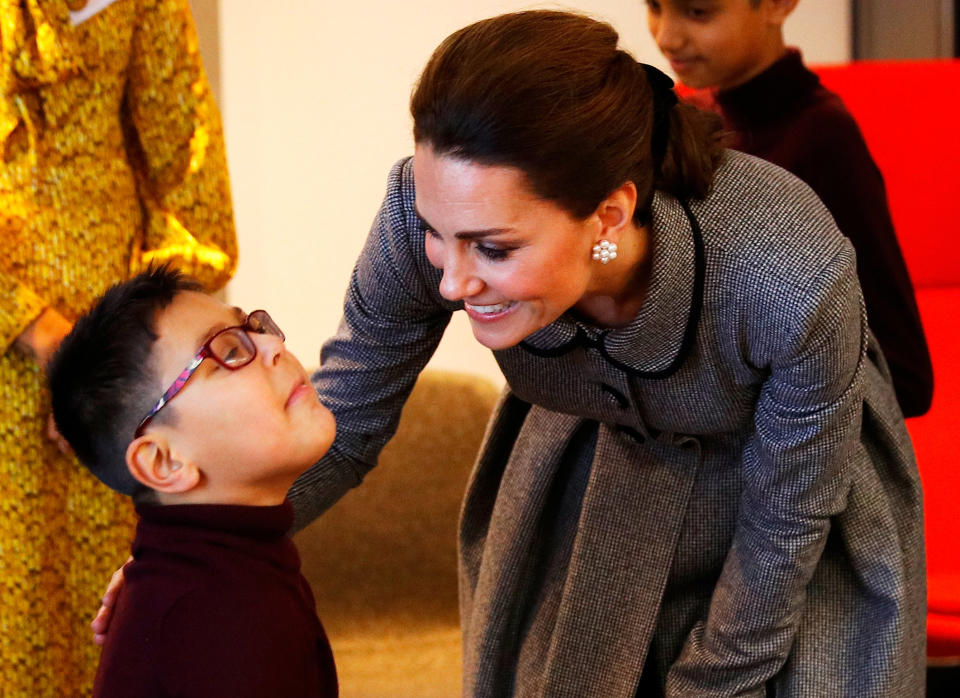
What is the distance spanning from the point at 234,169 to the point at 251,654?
6.73ft

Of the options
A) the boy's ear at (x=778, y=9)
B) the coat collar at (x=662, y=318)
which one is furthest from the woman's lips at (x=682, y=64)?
the coat collar at (x=662, y=318)

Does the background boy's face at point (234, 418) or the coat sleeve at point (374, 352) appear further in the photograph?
the coat sleeve at point (374, 352)

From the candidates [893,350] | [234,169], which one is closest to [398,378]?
[893,350]

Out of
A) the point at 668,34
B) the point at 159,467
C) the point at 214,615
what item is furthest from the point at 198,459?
the point at 668,34

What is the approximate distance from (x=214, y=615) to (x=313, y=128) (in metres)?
2.04

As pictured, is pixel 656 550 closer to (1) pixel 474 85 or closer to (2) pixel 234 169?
(1) pixel 474 85

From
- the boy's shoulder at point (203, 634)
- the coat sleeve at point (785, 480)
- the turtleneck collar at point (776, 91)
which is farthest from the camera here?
the turtleneck collar at point (776, 91)

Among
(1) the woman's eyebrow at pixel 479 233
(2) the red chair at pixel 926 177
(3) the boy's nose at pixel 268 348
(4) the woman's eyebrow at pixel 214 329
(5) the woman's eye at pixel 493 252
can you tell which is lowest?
(2) the red chair at pixel 926 177

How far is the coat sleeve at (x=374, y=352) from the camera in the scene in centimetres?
135

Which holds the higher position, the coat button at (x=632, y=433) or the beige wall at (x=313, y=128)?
the coat button at (x=632, y=433)

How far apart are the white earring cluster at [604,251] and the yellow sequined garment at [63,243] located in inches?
Answer: 24.5

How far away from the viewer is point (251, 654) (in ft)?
3.46

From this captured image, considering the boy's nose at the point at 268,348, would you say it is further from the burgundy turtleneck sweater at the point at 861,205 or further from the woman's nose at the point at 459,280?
the burgundy turtleneck sweater at the point at 861,205

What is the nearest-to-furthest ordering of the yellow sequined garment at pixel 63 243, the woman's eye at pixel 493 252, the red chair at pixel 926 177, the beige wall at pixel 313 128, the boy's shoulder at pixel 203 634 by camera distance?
the boy's shoulder at pixel 203 634, the woman's eye at pixel 493 252, the yellow sequined garment at pixel 63 243, the red chair at pixel 926 177, the beige wall at pixel 313 128
